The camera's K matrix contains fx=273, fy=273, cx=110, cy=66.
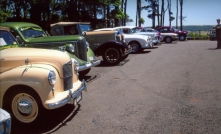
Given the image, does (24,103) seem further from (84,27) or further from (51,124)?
(84,27)

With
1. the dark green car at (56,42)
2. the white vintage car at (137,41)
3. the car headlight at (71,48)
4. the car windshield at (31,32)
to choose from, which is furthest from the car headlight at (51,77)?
the white vintage car at (137,41)

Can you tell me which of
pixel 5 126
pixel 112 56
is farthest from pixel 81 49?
pixel 5 126

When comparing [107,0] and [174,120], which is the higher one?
[107,0]

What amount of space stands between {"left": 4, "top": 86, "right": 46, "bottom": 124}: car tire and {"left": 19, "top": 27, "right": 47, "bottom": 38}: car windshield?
3807 mm

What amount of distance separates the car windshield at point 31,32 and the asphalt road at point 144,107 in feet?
7.01

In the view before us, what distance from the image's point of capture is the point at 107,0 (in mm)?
29484

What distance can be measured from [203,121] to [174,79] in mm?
3772

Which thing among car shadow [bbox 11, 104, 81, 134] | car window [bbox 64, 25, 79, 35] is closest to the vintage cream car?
car shadow [bbox 11, 104, 81, 134]

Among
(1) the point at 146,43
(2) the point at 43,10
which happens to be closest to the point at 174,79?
(1) the point at 146,43

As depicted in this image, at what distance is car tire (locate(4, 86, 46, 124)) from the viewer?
4551mm

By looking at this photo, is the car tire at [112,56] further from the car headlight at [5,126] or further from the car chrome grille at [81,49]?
the car headlight at [5,126]

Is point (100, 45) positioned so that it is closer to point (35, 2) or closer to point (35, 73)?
point (35, 73)

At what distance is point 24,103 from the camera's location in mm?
4586

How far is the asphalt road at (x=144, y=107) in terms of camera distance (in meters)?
4.59
